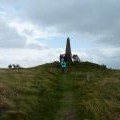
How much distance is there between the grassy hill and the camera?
28.1 m

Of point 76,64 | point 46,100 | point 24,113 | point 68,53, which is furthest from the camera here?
point 68,53

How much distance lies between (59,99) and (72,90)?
15.3ft

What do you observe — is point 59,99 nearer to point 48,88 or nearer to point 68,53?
point 48,88

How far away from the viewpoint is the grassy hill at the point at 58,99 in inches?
1107

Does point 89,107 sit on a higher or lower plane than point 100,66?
lower

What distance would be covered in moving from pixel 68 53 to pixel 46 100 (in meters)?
38.6

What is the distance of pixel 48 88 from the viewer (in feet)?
126

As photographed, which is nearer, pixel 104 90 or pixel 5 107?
pixel 5 107

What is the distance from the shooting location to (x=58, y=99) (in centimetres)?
3381

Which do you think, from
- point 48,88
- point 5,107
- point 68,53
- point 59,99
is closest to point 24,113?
point 5,107

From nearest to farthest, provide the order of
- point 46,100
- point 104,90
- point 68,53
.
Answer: point 46,100
point 104,90
point 68,53

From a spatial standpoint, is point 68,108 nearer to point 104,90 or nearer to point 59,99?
point 59,99

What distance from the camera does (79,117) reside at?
2816 cm

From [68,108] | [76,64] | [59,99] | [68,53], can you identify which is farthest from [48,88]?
[68,53]
